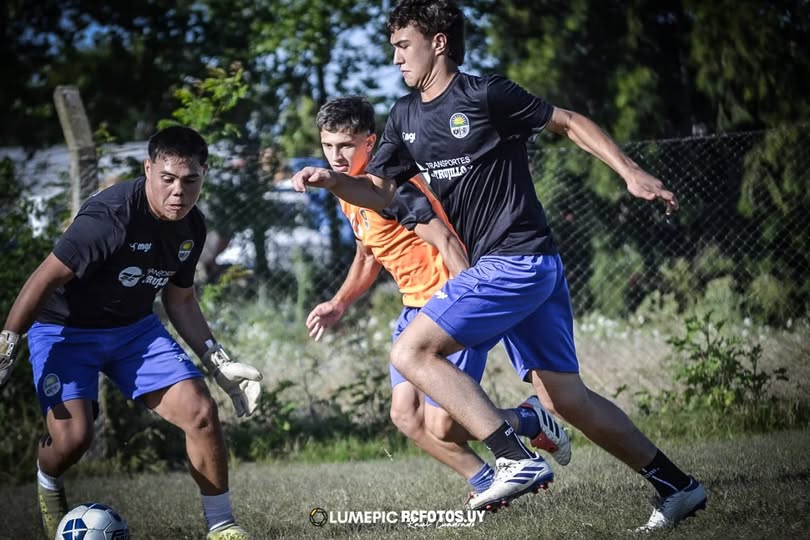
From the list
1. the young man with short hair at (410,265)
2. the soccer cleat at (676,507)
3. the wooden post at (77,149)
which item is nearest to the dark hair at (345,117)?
the young man with short hair at (410,265)

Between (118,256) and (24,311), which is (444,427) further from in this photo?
(24,311)

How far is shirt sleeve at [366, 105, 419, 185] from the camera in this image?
4.45 m

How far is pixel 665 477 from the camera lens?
4168mm

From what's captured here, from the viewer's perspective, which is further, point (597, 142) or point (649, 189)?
point (597, 142)

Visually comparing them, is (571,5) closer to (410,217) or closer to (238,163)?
(238,163)

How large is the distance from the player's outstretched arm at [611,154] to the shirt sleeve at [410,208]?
3.33 feet

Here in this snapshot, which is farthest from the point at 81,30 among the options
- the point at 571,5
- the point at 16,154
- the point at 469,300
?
the point at 469,300

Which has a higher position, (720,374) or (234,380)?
(234,380)

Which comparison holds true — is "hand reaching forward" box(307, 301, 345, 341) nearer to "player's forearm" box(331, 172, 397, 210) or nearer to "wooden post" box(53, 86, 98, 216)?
"player's forearm" box(331, 172, 397, 210)

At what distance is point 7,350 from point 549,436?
2554 mm

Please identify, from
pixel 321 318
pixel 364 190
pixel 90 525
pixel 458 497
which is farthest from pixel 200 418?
pixel 458 497

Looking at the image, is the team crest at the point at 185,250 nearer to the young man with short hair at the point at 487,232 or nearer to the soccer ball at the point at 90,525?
the young man with short hair at the point at 487,232

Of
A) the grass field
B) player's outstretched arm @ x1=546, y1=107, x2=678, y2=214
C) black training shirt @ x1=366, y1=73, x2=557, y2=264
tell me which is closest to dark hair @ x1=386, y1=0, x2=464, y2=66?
black training shirt @ x1=366, y1=73, x2=557, y2=264

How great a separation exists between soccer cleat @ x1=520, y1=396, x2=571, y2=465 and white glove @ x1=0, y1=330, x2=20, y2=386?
7.83ft
